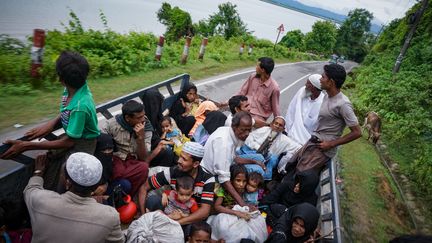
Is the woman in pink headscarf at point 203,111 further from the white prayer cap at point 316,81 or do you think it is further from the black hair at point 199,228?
the black hair at point 199,228

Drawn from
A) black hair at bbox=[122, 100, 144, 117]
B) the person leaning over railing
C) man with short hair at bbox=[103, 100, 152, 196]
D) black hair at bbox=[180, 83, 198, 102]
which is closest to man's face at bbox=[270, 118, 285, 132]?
black hair at bbox=[180, 83, 198, 102]

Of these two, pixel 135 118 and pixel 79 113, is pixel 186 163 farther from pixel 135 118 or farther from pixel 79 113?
pixel 79 113

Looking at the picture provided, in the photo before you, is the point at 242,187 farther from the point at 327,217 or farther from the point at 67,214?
the point at 67,214

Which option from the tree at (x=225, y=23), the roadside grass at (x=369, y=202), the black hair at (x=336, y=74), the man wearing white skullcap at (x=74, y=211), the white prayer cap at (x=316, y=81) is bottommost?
the tree at (x=225, y=23)

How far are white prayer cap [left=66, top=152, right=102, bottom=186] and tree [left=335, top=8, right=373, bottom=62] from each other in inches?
2570

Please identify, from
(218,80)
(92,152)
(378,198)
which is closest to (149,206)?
(92,152)

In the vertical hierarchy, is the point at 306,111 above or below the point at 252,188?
above

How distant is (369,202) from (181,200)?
446cm

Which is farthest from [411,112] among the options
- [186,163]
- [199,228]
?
[199,228]

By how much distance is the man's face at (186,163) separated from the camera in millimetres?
2953

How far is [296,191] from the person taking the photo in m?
3.57

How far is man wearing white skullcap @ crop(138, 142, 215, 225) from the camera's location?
2.94m

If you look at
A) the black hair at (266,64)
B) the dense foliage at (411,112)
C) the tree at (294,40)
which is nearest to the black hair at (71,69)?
the black hair at (266,64)

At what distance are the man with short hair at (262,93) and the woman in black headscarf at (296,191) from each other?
1.46m
